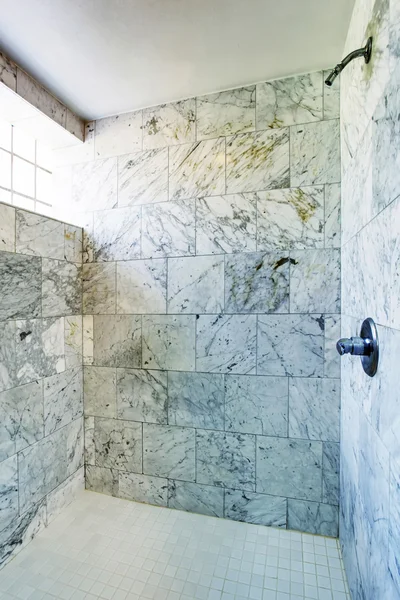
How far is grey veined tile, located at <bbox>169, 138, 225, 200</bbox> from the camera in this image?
5.52ft

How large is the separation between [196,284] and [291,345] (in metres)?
0.63

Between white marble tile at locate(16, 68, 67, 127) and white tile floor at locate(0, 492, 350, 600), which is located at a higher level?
white marble tile at locate(16, 68, 67, 127)

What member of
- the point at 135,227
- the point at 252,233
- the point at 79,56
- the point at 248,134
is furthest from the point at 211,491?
the point at 79,56

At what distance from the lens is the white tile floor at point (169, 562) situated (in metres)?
1.26

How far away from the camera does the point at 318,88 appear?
5.05 feet

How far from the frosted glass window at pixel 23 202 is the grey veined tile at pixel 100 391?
1.16m

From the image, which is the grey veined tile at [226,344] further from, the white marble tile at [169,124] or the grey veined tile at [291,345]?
the white marble tile at [169,124]

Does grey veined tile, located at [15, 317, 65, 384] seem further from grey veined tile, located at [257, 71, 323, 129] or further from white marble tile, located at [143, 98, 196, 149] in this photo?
grey veined tile, located at [257, 71, 323, 129]

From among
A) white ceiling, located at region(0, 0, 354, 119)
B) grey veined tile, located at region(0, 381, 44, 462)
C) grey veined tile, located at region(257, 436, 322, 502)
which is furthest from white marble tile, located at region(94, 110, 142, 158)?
grey veined tile, located at region(257, 436, 322, 502)

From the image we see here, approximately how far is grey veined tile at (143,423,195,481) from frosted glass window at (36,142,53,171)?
1.91 m

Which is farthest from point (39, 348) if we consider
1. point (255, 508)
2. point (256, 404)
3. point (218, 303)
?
point (255, 508)

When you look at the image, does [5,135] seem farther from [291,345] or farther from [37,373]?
[291,345]

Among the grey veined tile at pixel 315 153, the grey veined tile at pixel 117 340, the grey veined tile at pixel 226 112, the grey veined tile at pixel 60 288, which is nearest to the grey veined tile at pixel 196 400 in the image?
the grey veined tile at pixel 117 340

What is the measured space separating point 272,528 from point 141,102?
8.53ft
